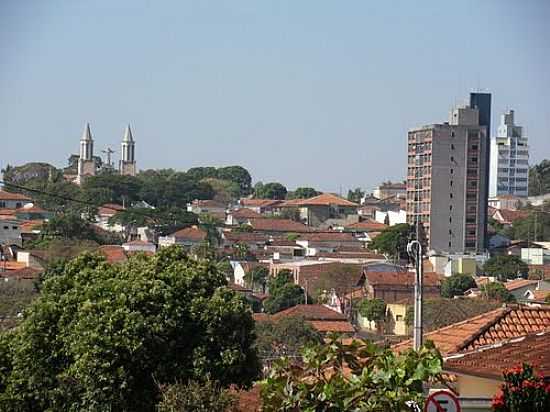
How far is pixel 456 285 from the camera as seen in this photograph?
146 ft

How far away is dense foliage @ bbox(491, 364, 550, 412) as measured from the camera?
6.33 m

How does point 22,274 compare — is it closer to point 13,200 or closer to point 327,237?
point 327,237

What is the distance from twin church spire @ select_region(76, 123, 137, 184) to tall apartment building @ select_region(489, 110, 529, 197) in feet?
84.3

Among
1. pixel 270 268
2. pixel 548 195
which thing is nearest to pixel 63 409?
pixel 270 268

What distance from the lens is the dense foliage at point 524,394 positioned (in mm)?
6328

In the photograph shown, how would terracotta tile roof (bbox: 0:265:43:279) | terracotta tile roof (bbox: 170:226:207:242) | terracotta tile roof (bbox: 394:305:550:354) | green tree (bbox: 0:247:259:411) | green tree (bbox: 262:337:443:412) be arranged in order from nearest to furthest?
green tree (bbox: 262:337:443:412) → terracotta tile roof (bbox: 394:305:550:354) → green tree (bbox: 0:247:259:411) → terracotta tile roof (bbox: 0:265:43:279) → terracotta tile roof (bbox: 170:226:207:242)

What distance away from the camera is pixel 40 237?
177ft

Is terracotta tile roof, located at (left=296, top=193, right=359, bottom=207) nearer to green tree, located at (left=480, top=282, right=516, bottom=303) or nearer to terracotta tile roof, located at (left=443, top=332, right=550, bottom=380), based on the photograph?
green tree, located at (left=480, top=282, right=516, bottom=303)

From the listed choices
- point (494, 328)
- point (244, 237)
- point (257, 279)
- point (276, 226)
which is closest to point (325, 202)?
point (276, 226)

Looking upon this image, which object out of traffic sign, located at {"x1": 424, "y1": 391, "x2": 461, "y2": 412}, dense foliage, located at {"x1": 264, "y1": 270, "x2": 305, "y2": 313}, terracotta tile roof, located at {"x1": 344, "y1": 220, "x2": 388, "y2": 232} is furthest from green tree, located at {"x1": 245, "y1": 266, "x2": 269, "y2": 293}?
traffic sign, located at {"x1": 424, "y1": 391, "x2": 461, "y2": 412}

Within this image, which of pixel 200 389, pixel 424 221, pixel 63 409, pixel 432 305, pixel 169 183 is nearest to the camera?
pixel 200 389

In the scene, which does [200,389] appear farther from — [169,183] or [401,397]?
[169,183]

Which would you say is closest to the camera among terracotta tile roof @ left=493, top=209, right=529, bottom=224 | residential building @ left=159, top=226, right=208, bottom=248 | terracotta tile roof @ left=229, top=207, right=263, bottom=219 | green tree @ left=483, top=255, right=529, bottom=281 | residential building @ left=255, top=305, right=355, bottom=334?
residential building @ left=255, top=305, right=355, bottom=334

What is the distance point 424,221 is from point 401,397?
53.9m
